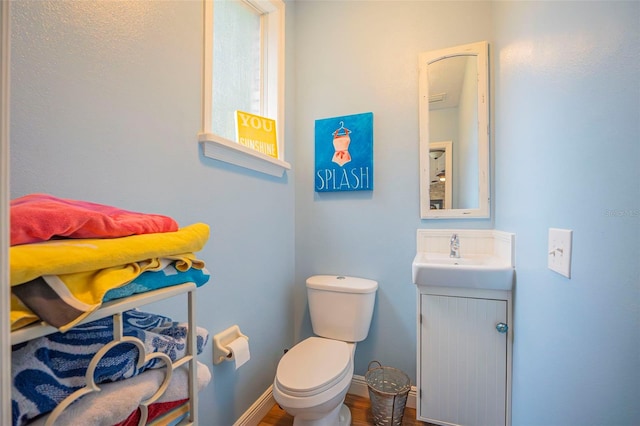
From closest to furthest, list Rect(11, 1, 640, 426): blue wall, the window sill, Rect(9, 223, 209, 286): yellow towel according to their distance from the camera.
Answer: Rect(9, 223, 209, 286): yellow towel < Rect(11, 1, 640, 426): blue wall < the window sill

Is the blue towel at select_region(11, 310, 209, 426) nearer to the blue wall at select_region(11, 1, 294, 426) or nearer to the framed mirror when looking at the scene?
the blue wall at select_region(11, 1, 294, 426)

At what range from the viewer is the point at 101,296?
424 millimetres

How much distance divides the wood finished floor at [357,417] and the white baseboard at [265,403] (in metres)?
0.03

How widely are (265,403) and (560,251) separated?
157cm

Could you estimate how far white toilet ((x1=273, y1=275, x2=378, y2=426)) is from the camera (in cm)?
113

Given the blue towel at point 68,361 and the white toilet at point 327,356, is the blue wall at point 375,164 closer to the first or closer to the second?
the white toilet at point 327,356

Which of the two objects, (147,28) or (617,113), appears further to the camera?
(147,28)

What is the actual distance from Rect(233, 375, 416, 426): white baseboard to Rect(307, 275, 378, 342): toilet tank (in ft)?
1.24

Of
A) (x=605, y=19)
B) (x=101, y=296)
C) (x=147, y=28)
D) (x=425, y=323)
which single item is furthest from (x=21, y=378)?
(x=425, y=323)

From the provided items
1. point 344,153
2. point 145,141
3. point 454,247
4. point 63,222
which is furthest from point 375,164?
point 63,222

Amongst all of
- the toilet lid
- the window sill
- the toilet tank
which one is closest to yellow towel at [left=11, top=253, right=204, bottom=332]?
the window sill

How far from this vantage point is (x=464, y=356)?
1.32 m

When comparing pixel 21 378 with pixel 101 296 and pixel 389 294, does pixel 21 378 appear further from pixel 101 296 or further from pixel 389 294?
pixel 389 294

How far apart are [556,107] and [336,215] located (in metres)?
1.20
